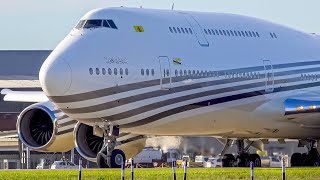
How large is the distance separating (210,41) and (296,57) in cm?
464

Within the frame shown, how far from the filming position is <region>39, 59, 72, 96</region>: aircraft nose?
135 ft

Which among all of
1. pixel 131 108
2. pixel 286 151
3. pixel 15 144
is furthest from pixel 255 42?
pixel 15 144

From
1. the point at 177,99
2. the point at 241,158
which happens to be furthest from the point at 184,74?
the point at 241,158

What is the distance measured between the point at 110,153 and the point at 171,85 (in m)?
3.50

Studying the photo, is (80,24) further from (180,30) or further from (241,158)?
(241,158)

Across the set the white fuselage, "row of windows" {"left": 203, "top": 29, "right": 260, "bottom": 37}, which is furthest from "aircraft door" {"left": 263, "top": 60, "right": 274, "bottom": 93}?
"row of windows" {"left": 203, "top": 29, "right": 260, "bottom": 37}

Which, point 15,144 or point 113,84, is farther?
point 15,144

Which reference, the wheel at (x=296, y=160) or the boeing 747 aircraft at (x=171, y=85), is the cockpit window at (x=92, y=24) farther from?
the wheel at (x=296, y=160)

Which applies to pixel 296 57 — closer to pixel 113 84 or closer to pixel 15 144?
pixel 113 84

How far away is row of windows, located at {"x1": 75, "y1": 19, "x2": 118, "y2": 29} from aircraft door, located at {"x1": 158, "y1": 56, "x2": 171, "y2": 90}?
6.79 feet

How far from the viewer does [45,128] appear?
47.4 metres

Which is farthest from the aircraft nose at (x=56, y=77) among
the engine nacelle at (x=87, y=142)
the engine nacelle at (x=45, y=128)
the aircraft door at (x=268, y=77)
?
the aircraft door at (x=268, y=77)

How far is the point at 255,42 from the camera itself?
159 feet

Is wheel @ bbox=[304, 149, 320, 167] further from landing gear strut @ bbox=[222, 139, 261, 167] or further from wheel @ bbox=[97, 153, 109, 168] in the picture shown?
wheel @ bbox=[97, 153, 109, 168]
